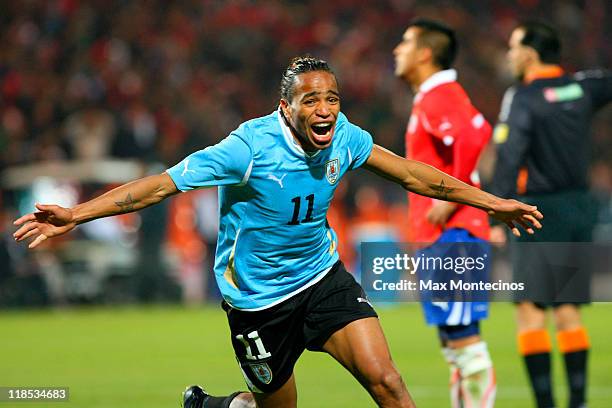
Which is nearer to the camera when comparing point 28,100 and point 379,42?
point 28,100

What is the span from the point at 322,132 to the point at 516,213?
1.06 metres

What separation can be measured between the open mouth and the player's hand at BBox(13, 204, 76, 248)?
45.1 inches

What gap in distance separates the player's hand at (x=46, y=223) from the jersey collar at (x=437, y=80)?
2931mm

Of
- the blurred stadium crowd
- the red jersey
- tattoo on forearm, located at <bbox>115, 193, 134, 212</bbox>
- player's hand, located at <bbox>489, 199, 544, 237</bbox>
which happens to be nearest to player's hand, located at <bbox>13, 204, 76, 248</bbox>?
tattoo on forearm, located at <bbox>115, 193, 134, 212</bbox>

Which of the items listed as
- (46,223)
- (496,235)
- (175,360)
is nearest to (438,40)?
(496,235)

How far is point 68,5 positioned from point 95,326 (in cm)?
846

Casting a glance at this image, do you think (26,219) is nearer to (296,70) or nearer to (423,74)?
(296,70)

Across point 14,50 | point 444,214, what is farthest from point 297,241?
point 14,50

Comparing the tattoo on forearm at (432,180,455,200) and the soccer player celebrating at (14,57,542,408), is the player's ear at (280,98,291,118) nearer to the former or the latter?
the soccer player celebrating at (14,57,542,408)

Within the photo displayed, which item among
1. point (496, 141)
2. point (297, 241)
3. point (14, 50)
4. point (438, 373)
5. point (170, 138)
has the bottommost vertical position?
point (438, 373)

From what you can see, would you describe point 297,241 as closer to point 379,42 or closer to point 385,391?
point 385,391

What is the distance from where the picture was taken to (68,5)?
20984 millimetres

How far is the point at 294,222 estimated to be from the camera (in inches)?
214

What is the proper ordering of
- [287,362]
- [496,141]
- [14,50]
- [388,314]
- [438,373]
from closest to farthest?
[287,362], [496,141], [438,373], [388,314], [14,50]
